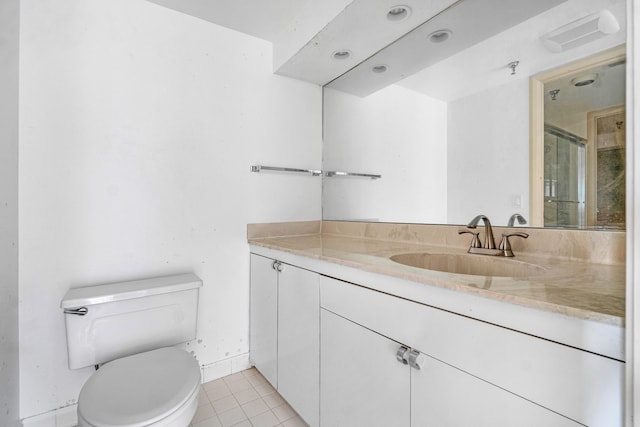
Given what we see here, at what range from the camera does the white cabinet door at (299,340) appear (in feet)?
4.01

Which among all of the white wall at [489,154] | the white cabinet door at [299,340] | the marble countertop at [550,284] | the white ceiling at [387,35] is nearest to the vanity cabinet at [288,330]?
the white cabinet door at [299,340]

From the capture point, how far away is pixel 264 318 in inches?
64.5

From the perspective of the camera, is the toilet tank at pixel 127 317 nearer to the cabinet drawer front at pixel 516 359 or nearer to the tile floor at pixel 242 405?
the tile floor at pixel 242 405

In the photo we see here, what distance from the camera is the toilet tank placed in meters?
1.19

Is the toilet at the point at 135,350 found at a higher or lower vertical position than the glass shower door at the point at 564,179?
lower

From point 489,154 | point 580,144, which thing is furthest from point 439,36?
point 580,144

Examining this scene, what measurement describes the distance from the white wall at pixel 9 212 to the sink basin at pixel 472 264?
152 centimetres

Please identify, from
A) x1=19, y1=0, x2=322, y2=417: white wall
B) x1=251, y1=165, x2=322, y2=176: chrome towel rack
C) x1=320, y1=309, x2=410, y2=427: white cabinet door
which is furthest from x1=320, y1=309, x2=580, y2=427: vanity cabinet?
x1=251, y1=165, x2=322, y2=176: chrome towel rack

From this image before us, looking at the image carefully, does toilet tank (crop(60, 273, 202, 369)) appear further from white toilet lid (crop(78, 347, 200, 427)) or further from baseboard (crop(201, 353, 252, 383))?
baseboard (crop(201, 353, 252, 383))

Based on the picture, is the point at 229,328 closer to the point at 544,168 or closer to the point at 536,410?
the point at 536,410

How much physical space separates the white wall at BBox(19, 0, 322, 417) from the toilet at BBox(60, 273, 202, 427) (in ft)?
0.64

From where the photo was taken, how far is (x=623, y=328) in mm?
489

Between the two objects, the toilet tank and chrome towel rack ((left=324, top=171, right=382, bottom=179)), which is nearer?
the toilet tank

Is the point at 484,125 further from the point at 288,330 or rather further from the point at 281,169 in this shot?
the point at 288,330
